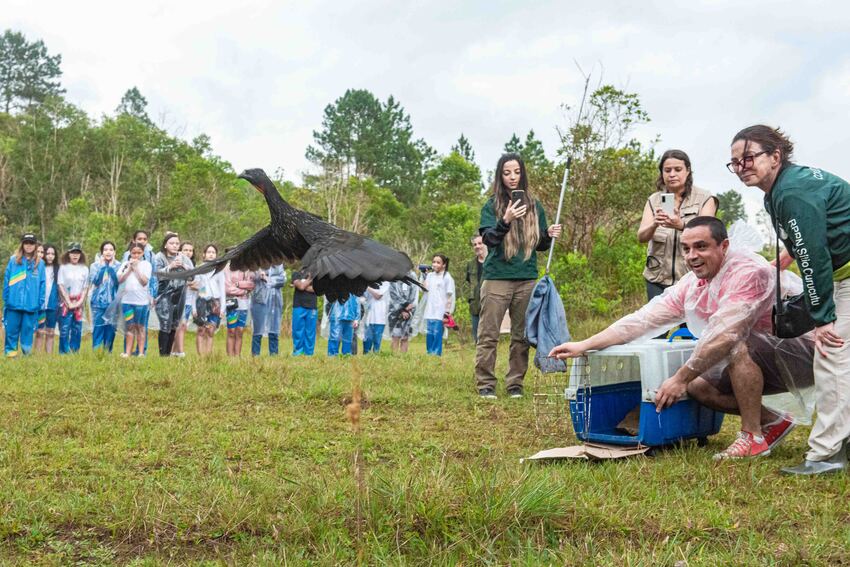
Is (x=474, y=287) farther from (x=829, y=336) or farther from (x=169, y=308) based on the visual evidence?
(x=829, y=336)

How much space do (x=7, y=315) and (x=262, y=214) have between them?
22733mm

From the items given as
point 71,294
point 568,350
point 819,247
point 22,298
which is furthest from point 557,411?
point 71,294

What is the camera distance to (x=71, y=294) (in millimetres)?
12703

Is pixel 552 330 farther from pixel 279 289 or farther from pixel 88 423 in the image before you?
pixel 279 289

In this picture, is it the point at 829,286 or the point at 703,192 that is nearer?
the point at 829,286

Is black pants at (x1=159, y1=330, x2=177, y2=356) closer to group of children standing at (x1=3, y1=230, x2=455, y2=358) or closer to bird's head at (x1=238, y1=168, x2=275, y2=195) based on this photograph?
group of children standing at (x1=3, y1=230, x2=455, y2=358)

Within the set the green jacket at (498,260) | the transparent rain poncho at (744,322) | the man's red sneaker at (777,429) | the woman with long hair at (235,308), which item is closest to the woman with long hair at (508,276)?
the green jacket at (498,260)

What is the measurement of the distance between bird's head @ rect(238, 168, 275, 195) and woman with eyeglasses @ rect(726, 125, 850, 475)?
276 cm

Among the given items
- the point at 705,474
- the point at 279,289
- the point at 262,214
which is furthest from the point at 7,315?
the point at 262,214

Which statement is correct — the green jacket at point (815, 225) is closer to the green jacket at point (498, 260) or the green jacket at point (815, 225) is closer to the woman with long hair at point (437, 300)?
the green jacket at point (498, 260)

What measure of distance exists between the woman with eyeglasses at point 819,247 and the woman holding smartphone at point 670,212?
141cm

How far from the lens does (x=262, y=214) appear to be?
3394 cm

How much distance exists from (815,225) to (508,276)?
3262 mm

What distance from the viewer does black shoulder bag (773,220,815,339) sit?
402cm
